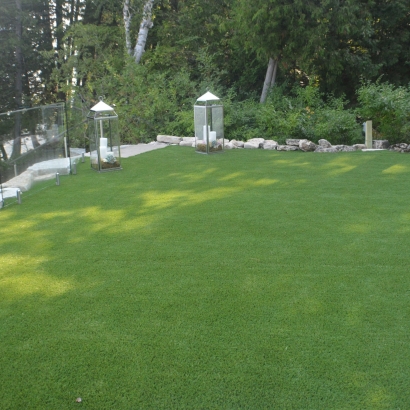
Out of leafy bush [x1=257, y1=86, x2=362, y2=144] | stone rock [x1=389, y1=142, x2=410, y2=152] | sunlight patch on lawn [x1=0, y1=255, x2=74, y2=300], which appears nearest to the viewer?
sunlight patch on lawn [x1=0, y1=255, x2=74, y2=300]

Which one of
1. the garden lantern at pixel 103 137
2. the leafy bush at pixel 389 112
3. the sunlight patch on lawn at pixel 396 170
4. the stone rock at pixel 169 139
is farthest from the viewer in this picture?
the stone rock at pixel 169 139

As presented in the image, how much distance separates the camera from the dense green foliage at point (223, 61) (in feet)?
44.4

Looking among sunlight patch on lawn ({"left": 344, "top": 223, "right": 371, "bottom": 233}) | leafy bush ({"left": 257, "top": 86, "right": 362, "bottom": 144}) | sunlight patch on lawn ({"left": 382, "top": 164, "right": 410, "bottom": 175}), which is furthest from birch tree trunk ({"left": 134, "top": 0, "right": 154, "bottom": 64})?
sunlight patch on lawn ({"left": 344, "top": 223, "right": 371, "bottom": 233})

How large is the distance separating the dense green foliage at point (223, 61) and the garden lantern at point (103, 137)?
0.65 meters

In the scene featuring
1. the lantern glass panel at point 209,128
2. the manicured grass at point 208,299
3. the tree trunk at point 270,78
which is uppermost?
the tree trunk at point 270,78

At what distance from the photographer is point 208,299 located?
13.9ft

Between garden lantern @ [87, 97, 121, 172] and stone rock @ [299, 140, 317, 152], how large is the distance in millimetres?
3794

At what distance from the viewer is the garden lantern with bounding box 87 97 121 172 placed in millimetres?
9188

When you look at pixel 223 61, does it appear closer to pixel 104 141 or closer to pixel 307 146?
pixel 307 146

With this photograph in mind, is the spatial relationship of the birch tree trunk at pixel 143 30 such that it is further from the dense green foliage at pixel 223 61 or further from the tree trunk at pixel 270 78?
the tree trunk at pixel 270 78

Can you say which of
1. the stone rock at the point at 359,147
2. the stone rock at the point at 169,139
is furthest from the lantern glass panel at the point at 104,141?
the stone rock at the point at 359,147

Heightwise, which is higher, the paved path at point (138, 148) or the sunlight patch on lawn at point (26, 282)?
the paved path at point (138, 148)

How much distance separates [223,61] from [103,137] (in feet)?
35.8

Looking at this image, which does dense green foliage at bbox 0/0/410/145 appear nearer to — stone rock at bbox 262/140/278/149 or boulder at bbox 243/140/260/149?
stone rock at bbox 262/140/278/149
